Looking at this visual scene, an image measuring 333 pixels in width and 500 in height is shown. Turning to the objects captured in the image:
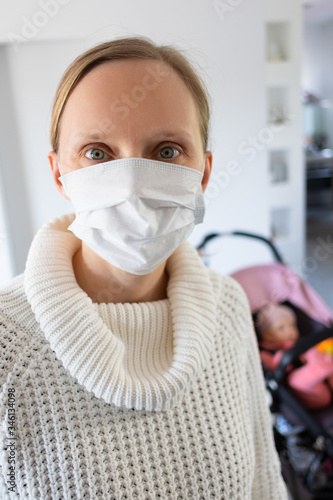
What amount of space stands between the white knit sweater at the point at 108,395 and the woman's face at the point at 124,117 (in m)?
0.17

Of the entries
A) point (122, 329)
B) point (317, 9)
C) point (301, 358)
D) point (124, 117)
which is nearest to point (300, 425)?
point (301, 358)

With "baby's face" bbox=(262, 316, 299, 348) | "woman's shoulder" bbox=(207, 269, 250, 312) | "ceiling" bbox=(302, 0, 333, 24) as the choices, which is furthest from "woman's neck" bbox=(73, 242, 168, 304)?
"ceiling" bbox=(302, 0, 333, 24)

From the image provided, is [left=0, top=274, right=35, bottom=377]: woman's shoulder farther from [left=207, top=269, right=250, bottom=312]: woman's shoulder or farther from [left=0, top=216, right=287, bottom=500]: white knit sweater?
[left=207, top=269, right=250, bottom=312]: woman's shoulder

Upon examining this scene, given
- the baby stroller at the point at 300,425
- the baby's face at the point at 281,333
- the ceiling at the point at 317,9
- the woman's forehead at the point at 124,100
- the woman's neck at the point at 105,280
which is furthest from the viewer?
the ceiling at the point at 317,9

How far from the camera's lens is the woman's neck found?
658mm

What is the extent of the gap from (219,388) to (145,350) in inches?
6.1

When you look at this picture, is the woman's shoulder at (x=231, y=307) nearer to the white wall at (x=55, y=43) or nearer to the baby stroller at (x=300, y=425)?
the white wall at (x=55, y=43)

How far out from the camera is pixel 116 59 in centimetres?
56

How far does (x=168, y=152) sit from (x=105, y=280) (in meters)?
0.22

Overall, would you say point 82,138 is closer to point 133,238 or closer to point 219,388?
point 133,238

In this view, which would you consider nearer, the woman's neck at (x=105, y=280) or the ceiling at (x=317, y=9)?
the woman's neck at (x=105, y=280)

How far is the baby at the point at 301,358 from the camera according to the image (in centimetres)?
164

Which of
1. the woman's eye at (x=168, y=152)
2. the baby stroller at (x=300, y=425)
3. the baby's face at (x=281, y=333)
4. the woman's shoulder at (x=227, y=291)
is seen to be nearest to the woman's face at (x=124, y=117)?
the woman's eye at (x=168, y=152)

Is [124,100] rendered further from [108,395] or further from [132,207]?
[108,395]
